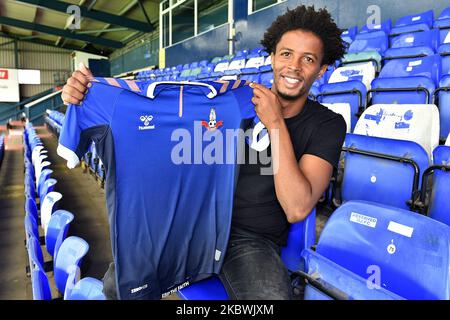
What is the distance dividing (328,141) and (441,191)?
2.27 feet

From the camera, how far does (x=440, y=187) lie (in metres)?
1.60

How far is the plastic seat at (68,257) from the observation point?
1.53 meters

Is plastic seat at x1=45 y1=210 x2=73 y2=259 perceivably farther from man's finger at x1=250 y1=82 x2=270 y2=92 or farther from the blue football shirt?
man's finger at x1=250 y1=82 x2=270 y2=92

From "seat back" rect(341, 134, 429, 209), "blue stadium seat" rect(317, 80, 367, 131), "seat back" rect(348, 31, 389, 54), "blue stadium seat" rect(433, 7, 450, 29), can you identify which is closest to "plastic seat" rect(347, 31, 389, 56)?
"seat back" rect(348, 31, 389, 54)

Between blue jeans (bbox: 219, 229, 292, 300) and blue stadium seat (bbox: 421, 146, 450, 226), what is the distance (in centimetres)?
77

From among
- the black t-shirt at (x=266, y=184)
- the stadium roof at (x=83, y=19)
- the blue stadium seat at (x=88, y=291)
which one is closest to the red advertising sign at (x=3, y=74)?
the stadium roof at (x=83, y=19)

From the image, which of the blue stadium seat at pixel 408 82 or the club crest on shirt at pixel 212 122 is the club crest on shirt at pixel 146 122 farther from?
the blue stadium seat at pixel 408 82

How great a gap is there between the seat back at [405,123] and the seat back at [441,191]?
39 cm

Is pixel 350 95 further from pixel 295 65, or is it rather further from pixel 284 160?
pixel 284 160

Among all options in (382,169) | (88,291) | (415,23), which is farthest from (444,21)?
(88,291)

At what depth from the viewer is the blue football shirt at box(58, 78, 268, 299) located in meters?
1.12

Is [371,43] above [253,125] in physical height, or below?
above
